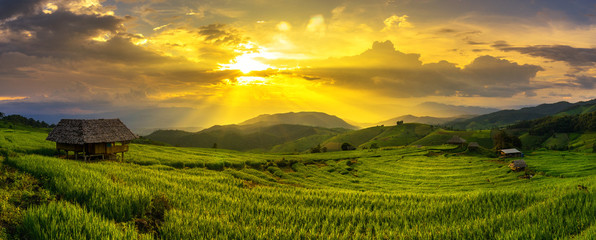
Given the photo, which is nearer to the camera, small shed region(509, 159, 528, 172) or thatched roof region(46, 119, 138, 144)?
thatched roof region(46, 119, 138, 144)

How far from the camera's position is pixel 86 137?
3909 cm

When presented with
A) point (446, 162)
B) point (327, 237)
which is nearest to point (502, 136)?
point (446, 162)

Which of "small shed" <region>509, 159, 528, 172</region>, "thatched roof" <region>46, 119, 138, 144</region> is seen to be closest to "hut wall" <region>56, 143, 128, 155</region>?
"thatched roof" <region>46, 119, 138, 144</region>

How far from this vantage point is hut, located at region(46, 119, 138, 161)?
1549 inches

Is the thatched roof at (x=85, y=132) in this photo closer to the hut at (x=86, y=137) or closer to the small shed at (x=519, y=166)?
the hut at (x=86, y=137)

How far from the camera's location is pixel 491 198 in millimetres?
10250

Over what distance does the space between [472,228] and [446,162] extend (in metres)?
79.6

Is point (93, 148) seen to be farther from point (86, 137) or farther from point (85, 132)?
point (85, 132)

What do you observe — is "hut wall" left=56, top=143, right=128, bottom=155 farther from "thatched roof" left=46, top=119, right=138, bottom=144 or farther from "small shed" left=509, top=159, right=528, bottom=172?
"small shed" left=509, top=159, right=528, bottom=172

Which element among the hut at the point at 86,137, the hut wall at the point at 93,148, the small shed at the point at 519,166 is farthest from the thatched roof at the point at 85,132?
the small shed at the point at 519,166

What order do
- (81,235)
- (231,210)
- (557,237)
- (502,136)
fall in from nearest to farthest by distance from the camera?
(81,235) → (557,237) → (231,210) → (502,136)

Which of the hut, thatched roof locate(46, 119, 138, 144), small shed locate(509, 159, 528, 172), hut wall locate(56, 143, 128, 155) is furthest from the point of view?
small shed locate(509, 159, 528, 172)

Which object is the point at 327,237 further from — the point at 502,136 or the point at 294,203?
the point at 502,136

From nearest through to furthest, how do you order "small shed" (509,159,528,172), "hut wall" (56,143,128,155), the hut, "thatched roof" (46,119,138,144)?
"thatched roof" (46,119,138,144), the hut, "hut wall" (56,143,128,155), "small shed" (509,159,528,172)
